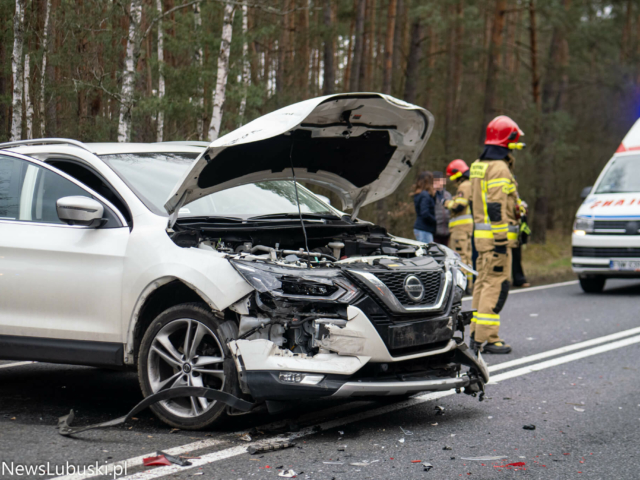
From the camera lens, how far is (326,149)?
19.0 ft

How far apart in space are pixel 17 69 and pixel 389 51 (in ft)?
43.1

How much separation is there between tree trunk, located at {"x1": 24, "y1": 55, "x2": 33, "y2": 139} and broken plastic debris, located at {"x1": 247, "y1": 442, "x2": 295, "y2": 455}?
1031cm

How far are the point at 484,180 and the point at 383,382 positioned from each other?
3504mm

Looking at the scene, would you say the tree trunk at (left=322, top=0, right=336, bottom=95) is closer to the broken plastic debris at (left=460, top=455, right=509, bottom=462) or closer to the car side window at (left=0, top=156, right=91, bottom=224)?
the car side window at (left=0, top=156, right=91, bottom=224)

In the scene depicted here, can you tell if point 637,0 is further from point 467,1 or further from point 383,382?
point 383,382

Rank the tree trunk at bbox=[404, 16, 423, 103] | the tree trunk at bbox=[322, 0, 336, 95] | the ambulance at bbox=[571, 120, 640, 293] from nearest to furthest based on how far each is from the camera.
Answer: the ambulance at bbox=[571, 120, 640, 293] → the tree trunk at bbox=[322, 0, 336, 95] → the tree trunk at bbox=[404, 16, 423, 103]

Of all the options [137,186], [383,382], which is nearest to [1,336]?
[137,186]

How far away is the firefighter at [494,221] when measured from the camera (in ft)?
23.9

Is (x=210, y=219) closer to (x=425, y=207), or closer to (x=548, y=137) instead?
(x=425, y=207)

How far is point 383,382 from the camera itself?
446 cm

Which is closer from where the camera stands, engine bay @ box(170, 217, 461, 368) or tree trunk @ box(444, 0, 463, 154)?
engine bay @ box(170, 217, 461, 368)

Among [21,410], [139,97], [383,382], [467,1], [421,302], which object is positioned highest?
[467,1]

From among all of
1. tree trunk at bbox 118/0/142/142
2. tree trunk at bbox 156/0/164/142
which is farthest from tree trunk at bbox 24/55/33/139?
tree trunk at bbox 156/0/164/142

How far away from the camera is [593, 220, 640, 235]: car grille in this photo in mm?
11730
